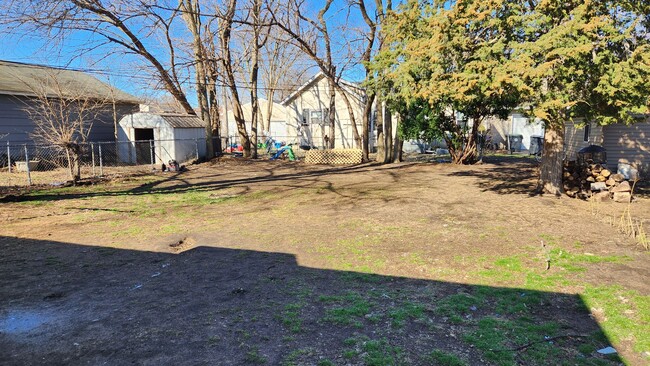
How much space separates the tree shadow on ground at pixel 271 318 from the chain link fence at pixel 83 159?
1002cm

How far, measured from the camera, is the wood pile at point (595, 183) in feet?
33.0

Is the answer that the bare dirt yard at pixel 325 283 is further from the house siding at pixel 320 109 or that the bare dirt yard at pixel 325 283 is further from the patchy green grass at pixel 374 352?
the house siding at pixel 320 109

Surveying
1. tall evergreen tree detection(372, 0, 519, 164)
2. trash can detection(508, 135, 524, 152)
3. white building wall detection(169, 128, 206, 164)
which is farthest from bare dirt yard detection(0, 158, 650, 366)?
trash can detection(508, 135, 524, 152)

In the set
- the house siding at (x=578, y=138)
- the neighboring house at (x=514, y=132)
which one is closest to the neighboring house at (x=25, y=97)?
the house siding at (x=578, y=138)

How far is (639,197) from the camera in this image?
1041 centimetres

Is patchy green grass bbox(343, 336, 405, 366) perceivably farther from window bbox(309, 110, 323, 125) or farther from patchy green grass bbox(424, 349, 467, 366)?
window bbox(309, 110, 323, 125)

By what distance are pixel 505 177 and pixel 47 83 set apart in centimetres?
1890

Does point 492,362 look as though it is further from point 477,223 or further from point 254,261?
point 477,223

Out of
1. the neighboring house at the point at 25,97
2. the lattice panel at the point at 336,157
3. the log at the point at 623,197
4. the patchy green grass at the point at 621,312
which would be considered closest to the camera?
the patchy green grass at the point at 621,312

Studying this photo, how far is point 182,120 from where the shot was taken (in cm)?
2128

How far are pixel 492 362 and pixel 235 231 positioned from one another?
5386 millimetres

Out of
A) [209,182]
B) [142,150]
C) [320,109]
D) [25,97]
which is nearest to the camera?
[209,182]

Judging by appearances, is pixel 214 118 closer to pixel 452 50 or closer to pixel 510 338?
pixel 452 50

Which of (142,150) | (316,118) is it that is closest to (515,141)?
(316,118)
